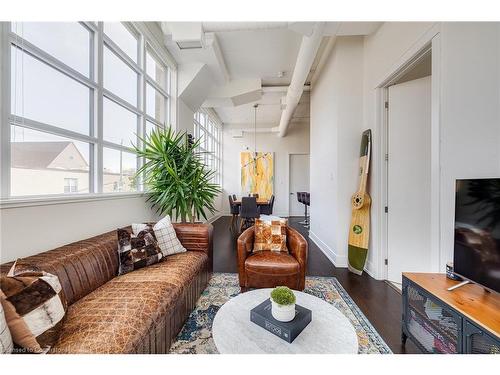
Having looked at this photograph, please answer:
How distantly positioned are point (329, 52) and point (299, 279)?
11.4 feet

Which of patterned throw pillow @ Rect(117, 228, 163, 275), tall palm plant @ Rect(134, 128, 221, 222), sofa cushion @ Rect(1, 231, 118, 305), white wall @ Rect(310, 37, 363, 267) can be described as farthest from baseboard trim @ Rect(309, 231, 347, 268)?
sofa cushion @ Rect(1, 231, 118, 305)

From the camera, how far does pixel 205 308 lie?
2.00 meters

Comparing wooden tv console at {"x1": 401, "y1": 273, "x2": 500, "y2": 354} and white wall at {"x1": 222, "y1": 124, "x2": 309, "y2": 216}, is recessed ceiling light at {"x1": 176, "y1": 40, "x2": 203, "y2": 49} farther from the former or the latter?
white wall at {"x1": 222, "y1": 124, "x2": 309, "y2": 216}

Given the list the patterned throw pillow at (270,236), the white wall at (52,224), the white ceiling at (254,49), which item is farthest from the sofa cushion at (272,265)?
the white ceiling at (254,49)

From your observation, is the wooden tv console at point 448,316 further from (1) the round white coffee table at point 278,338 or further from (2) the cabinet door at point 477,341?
(1) the round white coffee table at point 278,338

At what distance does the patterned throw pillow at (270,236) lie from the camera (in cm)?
247

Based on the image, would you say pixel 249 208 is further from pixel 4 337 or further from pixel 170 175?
pixel 4 337

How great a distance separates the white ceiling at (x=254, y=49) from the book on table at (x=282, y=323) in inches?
110

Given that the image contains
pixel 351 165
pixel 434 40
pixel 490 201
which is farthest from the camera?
pixel 351 165

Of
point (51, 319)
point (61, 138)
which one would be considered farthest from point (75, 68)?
point (51, 319)

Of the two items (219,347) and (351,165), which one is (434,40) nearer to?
A: (351,165)

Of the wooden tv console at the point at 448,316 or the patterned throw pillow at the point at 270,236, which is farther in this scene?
the patterned throw pillow at the point at 270,236

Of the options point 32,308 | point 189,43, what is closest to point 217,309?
point 32,308

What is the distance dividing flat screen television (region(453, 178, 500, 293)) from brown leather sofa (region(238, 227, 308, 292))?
1182mm
